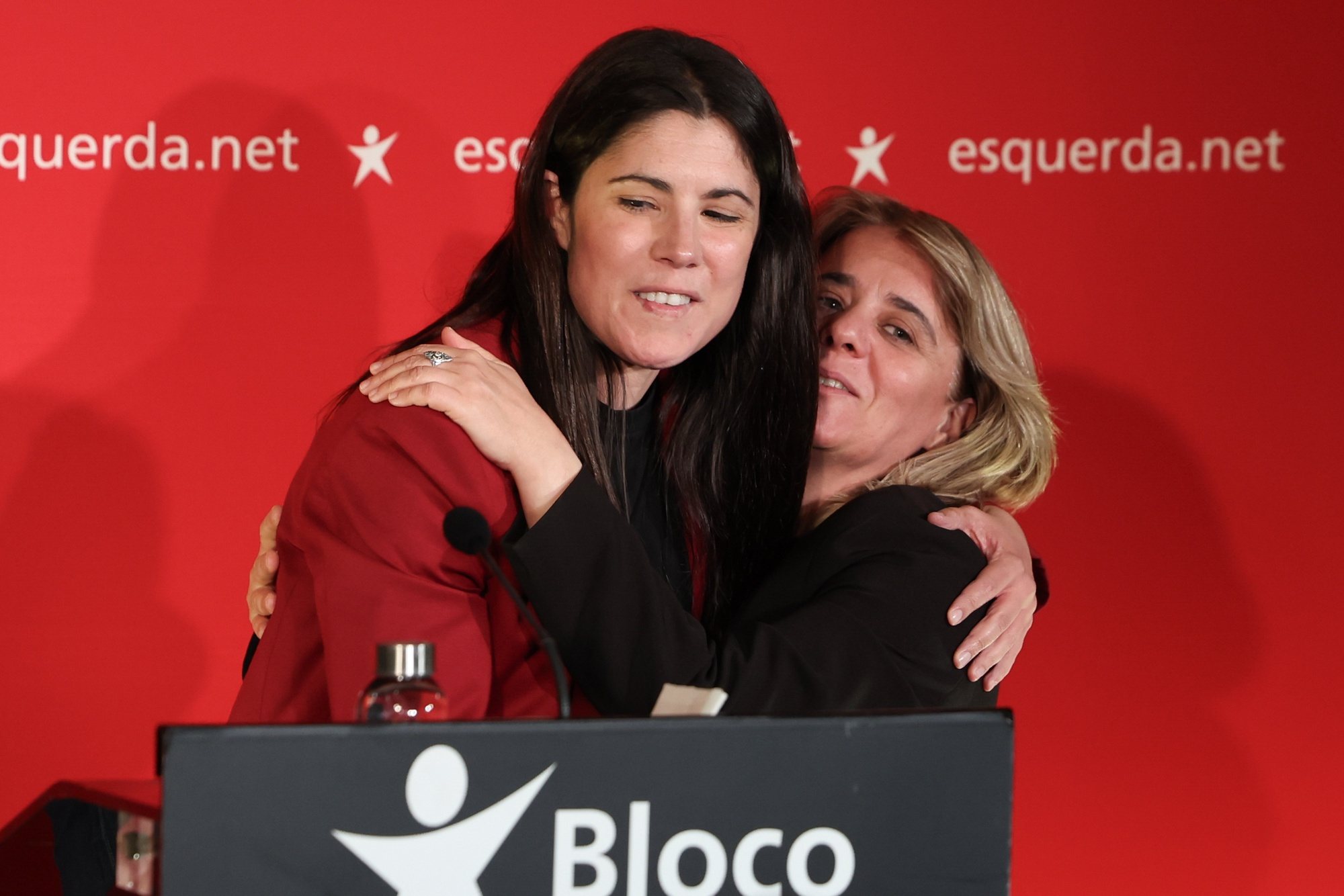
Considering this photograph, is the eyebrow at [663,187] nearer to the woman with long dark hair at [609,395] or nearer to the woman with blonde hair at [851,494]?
the woman with long dark hair at [609,395]

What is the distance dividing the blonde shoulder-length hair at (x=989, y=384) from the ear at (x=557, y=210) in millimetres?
585

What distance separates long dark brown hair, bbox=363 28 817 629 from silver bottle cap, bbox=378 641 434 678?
0.62m

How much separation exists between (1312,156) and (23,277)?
216cm

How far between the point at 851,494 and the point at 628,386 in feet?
1.73

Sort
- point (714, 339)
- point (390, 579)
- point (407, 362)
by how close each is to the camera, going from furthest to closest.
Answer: point (714, 339)
point (407, 362)
point (390, 579)

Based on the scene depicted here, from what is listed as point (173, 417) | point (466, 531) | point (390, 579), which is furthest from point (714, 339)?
point (173, 417)

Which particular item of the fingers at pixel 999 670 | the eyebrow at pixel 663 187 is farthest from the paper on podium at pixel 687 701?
the fingers at pixel 999 670

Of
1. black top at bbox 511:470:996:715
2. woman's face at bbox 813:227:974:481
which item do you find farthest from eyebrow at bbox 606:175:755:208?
woman's face at bbox 813:227:974:481

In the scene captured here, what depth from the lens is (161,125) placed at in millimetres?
2350

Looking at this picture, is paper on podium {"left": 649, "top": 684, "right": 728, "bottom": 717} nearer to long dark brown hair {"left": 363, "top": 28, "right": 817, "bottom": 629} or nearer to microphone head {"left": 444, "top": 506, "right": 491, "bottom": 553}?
microphone head {"left": 444, "top": 506, "right": 491, "bottom": 553}

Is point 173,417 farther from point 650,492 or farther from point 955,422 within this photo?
point 955,422

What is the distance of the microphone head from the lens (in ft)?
3.33

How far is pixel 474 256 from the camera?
239 cm

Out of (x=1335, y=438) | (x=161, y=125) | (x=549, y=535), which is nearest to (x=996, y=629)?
(x=549, y=535)
